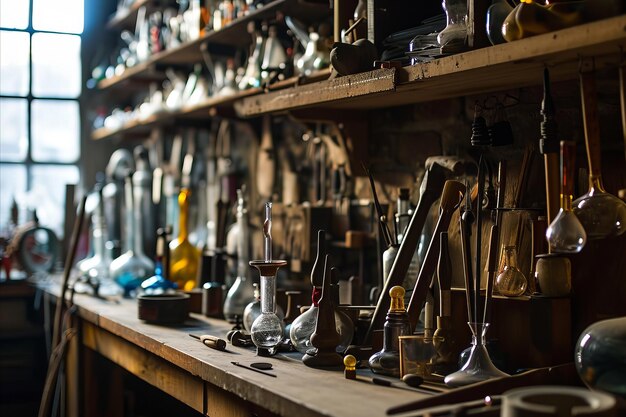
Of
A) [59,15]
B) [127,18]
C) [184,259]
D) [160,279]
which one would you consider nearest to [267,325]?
[160,279]

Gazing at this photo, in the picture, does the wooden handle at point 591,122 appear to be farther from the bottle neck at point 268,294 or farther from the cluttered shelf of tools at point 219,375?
the bottle neck at point 268,294

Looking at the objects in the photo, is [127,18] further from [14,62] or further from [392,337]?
[392,337]

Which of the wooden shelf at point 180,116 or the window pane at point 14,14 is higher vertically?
the window pane at point 14,14

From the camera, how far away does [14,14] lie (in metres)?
4.85

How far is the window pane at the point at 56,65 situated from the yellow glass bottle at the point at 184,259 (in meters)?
2.06

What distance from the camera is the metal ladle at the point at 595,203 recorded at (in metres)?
1.51

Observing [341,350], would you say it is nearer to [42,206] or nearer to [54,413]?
[54,413]

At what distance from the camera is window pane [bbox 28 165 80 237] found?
4.86 m

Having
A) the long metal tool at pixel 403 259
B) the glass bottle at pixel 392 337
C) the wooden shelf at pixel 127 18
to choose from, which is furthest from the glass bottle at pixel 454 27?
the wooden shelf at pixel 127 18

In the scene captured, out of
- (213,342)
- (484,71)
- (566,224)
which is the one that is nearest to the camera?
(566,224)

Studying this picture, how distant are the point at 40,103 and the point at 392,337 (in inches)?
147

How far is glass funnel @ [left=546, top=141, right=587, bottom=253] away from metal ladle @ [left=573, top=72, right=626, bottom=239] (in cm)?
4

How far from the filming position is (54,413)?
11.1 ft

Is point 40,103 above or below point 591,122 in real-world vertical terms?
above
